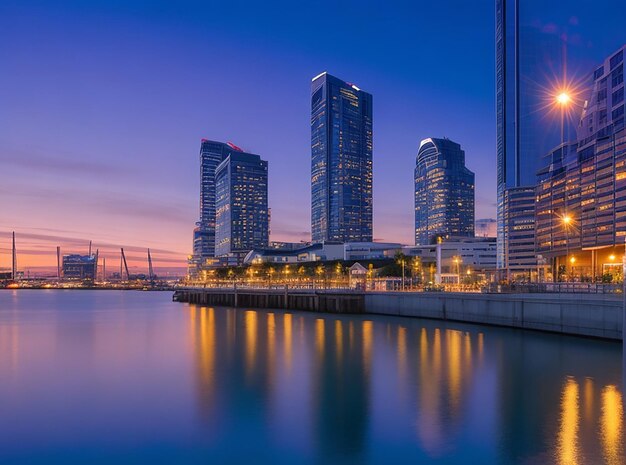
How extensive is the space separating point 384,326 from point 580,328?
24193 mm

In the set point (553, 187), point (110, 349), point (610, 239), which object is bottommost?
point (110, 349)

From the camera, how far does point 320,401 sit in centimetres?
2817

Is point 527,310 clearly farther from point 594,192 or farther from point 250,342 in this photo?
point 594,192

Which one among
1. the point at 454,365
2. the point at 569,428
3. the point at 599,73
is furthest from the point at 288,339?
the point at 599,73

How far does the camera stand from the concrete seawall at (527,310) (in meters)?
44.9

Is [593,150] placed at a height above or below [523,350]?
above

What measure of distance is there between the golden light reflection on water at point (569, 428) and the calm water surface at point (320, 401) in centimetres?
8

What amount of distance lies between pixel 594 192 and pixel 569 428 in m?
121

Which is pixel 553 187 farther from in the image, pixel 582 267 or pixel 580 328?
pixel 580 328

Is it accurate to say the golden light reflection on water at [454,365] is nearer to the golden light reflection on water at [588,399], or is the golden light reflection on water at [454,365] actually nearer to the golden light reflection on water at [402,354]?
the golden light reflection on water at [402,354]

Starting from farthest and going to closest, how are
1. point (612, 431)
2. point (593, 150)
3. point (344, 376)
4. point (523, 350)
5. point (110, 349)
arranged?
point (593, 150)
point (110, 349)
point (523, 350)
point (344, 376)
point (612, 431)

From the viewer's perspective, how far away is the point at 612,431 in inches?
850

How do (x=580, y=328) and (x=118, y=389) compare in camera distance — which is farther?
(x=580, y=328)

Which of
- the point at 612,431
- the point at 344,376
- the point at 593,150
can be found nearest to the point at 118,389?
the point at 344,376
